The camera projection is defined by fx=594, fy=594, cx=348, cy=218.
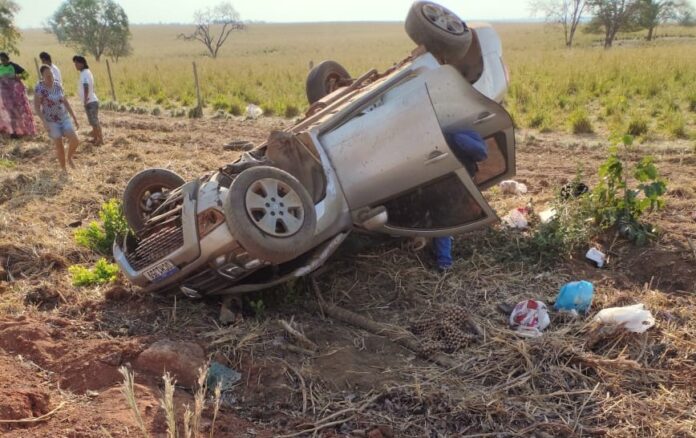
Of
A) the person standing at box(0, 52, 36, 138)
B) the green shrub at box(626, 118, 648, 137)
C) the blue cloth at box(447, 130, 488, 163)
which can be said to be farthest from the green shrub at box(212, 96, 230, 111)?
the blue cloth at box(447, 130, 488, 163)

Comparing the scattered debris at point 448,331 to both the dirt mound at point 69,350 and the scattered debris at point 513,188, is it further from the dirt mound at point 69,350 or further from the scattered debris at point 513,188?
the scattered debris at point 513,188

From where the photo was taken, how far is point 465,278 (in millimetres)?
4730

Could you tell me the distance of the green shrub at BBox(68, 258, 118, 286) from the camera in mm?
4594

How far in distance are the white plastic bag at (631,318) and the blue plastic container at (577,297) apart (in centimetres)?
27

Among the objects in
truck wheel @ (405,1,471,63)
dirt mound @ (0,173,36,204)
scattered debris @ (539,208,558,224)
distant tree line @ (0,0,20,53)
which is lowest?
scattered debris @ (539,208,558,224)

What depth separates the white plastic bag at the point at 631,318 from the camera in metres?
3.76

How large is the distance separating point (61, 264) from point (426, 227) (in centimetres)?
311

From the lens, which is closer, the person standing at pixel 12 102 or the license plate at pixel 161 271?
the license plate at pixel 161 271

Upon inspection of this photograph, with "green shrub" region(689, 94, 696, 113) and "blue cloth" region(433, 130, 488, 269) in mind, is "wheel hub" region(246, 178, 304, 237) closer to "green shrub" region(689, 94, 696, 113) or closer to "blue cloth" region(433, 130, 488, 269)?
"blue cloth" region(433, 130, 488, 269)

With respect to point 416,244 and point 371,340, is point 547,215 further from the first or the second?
point 371,340

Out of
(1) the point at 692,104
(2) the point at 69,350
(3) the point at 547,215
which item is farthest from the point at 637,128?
(2) the point at 69,350

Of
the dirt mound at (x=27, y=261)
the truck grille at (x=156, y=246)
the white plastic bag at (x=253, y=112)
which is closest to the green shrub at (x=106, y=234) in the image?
the dirt mound at (x=27, y=261)

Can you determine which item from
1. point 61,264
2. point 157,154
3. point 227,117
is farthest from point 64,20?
point 61,264

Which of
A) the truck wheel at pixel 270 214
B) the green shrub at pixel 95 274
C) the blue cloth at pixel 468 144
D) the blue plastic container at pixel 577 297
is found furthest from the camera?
the green shrub at pixel 95 274
